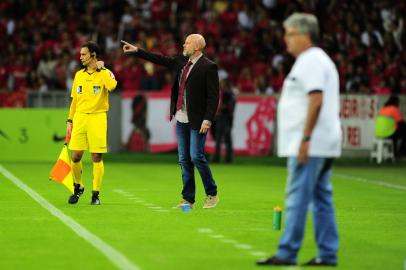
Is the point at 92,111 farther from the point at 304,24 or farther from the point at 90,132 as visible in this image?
the point at 304,24

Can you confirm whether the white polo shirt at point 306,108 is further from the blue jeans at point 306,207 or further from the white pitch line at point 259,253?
the white pitch line at point 259,253

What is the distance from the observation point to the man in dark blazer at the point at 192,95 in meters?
16.0

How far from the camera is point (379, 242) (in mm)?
12844

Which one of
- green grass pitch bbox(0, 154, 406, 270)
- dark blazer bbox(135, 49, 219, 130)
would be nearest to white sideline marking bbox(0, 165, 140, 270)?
green grass pitch bbox(0, 154, 406, 270)

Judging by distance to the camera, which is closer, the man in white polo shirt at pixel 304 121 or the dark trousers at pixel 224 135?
the man in white polo shirt at pixel 304 121

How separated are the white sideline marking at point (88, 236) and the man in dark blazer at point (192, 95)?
1905 millimetres

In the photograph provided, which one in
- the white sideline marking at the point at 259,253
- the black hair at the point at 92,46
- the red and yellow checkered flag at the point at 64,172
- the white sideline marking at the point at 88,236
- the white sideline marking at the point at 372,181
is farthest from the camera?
the white sideline marking at the point at 372,181

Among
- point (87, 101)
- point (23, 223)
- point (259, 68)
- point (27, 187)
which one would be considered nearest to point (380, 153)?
point (259, 68)

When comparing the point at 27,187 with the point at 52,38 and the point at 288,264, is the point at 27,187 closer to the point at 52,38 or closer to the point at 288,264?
the point at 288,264

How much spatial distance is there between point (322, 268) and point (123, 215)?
5.28 m

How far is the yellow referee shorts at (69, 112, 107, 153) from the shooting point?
16672mm

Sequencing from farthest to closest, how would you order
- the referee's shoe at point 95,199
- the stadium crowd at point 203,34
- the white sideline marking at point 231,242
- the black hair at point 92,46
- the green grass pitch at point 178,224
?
the stadium crowd at point 203,34 < the referee's shoe at point 95,199 < the black hair at point 92,46 < the white sideline marking at point 231,242 < the green grass pitch at point 178,224

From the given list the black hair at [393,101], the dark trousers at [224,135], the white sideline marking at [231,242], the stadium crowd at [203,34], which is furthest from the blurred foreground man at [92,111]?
the stadium crowd at [203,34]

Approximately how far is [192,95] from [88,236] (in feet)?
12.2
